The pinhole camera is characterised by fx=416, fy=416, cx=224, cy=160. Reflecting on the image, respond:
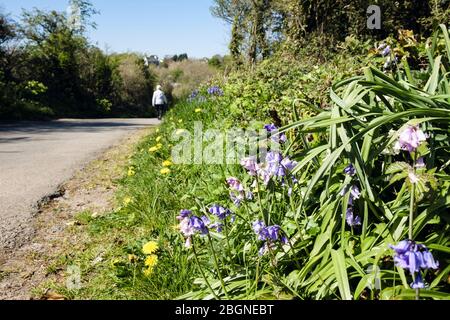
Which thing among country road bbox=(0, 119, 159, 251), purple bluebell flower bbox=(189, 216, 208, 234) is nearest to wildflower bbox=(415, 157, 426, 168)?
purple bluebell flower bbox=(189, 216, 208, 234)

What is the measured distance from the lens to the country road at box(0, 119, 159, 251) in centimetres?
347

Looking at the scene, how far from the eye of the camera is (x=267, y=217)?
2084mm

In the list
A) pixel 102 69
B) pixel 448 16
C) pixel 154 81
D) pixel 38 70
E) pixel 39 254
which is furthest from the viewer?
pixel 154 81

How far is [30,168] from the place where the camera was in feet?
18.8

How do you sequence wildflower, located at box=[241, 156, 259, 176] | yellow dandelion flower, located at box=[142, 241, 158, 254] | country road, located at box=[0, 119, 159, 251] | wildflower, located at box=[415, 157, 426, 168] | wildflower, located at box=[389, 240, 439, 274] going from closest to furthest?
wildflower, located at box=[389, 240, 439, 274], wildflower, located at box=[415, 157, 426, 168], wildflower, located at box=[241, 156, 259, 176], yellow dandelion flower, located at box=[142, 241, 158, 254], country road, located at box=[0, 119, 159, 251]

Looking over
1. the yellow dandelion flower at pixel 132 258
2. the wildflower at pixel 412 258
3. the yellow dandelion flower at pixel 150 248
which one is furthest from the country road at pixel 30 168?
the wildflower at pixel 412 258

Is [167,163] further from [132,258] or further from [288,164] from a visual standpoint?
[288,164]

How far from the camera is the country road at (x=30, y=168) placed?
3.47 metres

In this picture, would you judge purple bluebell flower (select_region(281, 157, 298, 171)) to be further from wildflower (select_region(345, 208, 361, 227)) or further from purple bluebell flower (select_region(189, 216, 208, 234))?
purple bluebell flower (select_region(189, 216, 208, 234))

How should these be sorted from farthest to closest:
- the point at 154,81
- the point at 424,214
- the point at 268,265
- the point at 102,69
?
the point at 154,81 < the point at 102,69 < the point at 268,265 < the point at 424,214

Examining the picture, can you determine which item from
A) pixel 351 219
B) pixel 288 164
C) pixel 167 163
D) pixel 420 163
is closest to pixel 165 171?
pixel 167 163
